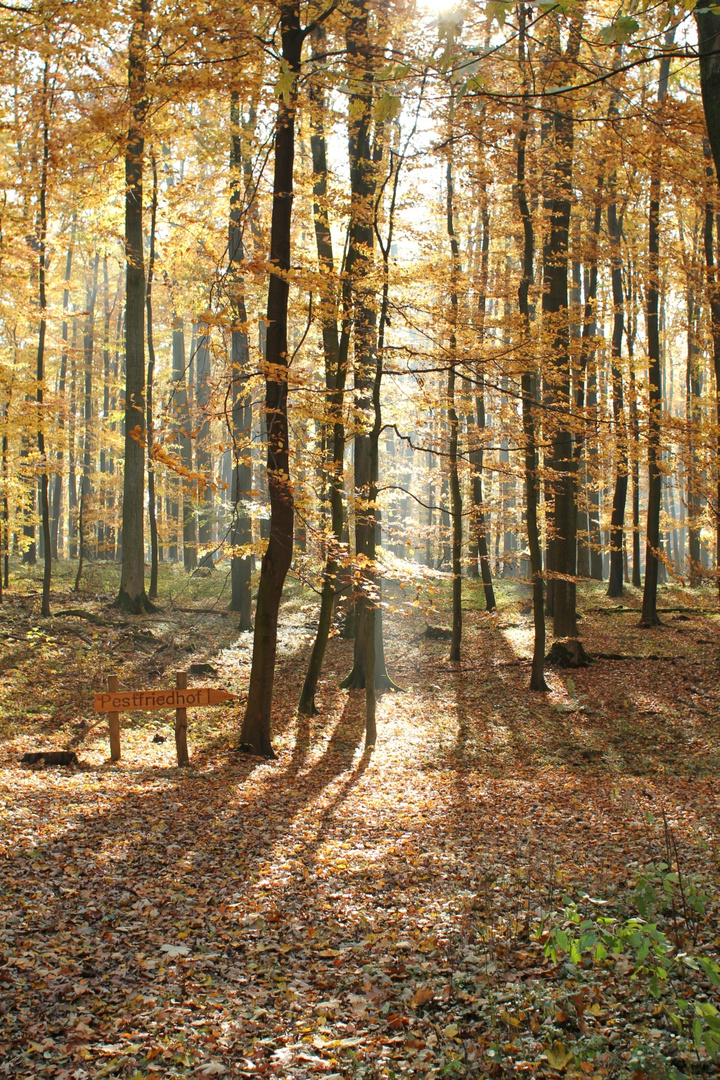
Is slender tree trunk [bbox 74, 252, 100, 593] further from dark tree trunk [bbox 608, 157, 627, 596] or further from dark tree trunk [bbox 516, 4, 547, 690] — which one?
dark tree trunk [bbox 608, 157, 627, 596]

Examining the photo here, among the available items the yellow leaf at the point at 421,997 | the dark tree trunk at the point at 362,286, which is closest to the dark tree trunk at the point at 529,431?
the dark tree trunk at the point at 362,286

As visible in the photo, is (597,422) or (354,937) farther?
(597,422)

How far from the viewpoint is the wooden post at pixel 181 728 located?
8.16 meters

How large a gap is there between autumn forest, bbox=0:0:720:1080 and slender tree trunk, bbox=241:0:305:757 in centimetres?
4

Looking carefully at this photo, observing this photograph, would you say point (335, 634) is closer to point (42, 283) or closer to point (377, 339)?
point (377, 339)

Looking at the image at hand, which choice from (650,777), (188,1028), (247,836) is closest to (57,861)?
(247,836)

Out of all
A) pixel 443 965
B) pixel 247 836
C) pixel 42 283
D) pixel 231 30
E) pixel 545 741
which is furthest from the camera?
pixel 42 283

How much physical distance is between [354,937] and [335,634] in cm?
1219

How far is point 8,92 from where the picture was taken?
10.4 meters

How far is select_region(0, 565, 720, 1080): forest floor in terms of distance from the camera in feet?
10.7

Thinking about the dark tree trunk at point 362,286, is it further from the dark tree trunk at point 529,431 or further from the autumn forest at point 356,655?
the dark tree trunk at point 529,431

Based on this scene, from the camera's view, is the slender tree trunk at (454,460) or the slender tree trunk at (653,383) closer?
the slender tree trunk at (454,460)

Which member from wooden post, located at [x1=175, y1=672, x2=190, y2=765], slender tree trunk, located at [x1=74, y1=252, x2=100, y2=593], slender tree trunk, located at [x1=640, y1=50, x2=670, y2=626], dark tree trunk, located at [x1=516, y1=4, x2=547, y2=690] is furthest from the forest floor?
slender tree trunk, located at [x1=74, y1=252, x2=100, y2=593]

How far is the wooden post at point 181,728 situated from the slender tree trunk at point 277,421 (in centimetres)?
81
